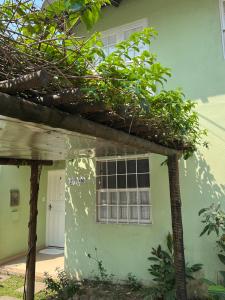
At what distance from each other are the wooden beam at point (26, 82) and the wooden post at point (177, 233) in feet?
10.00

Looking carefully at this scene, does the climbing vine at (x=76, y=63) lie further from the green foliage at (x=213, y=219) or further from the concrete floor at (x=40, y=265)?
the concrete floor at (x=40, y=265)

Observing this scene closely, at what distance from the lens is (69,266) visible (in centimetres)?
689

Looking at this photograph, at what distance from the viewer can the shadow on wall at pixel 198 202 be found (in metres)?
5.48

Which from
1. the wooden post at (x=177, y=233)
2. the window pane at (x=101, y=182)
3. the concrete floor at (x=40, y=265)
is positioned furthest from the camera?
the concrete floor at (x=40, y=265)

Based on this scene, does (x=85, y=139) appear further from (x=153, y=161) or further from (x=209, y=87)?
(x=209, y=87)

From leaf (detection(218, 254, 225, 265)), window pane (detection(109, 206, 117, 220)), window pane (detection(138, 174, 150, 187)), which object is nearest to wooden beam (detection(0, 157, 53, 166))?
window pane (detection(109, 206, 117, 220))

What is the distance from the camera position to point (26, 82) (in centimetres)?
184

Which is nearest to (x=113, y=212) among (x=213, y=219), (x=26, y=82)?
(x=213, y=219)

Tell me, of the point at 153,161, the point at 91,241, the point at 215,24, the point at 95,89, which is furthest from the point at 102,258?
the point at 215,24

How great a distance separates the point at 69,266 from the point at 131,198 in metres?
2.28

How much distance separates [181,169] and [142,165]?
3.08 feet

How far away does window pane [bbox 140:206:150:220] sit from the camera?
6.30m

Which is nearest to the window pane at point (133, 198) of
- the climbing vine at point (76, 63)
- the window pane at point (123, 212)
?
the window pane at point (123, 212)

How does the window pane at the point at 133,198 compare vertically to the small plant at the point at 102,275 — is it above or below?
above
